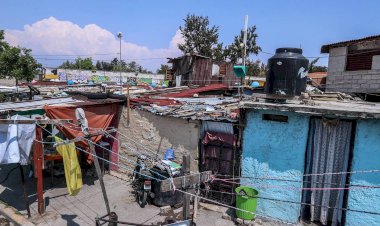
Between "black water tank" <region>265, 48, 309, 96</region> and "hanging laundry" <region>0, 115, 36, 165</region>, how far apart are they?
7.44 meters

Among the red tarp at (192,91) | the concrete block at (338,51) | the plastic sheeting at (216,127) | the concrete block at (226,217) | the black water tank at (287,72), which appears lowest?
the concrete block at (226,217)

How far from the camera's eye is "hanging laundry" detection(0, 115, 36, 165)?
8.00m

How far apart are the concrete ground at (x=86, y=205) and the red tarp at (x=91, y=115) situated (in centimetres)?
153

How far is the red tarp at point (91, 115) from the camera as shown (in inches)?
368

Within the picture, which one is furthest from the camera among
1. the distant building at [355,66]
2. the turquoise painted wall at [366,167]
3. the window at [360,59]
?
the window at [360,59]

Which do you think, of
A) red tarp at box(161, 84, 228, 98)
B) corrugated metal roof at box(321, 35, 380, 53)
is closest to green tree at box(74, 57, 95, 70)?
red tarp at box(161, 84, 228, 98)

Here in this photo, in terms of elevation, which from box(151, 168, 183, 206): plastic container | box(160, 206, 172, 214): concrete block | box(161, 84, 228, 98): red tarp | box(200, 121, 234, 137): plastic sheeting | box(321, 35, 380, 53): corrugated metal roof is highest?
box(321, 35, 380, 53): corrugated metal roof

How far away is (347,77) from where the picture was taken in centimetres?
1457

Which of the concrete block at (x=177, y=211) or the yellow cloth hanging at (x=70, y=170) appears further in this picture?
the concrete block at (x=177, y=211)

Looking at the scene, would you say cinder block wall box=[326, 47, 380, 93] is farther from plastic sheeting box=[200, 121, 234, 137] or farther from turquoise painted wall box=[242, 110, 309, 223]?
plastic sheeting box=[200, 121, 234, 137]

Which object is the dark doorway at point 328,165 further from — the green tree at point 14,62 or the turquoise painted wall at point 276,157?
the green tree at point 14,62

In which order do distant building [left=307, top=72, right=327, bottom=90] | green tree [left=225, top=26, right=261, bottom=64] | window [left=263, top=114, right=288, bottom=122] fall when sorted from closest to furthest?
window [left=263, top=114, right=288, bottom=122]
distant building [left=307, top=72, right=327, bottom=90]
green tree [left=225, top=26, right=261, bottom=64]

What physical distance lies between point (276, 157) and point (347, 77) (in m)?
9.35

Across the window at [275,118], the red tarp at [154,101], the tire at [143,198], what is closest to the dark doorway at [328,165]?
the window at [275,118]
